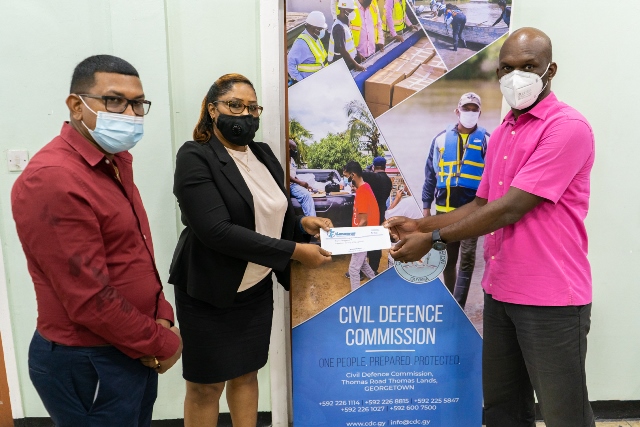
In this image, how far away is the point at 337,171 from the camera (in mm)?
2148

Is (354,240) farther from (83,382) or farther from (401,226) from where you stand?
(83,382)

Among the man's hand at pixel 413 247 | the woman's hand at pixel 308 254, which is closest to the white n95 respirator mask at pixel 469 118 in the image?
the man's hand at pixel 413 247

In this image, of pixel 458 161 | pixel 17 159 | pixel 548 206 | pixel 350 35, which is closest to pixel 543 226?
pixel 548 206

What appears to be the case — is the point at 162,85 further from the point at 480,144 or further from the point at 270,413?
the point at 270,413

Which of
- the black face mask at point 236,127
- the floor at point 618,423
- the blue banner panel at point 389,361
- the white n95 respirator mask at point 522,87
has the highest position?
the white n95 respirator mask at point 522,87

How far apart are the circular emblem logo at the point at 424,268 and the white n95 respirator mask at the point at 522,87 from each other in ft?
2.77

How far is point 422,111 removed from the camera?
2.12 m

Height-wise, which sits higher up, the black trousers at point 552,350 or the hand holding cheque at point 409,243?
the hand holding cheque at point 409,243

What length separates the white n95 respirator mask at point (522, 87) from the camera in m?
1.61

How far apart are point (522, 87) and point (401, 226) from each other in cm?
80

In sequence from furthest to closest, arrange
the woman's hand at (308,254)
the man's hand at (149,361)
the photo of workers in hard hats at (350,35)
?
the photo of workers in hard hats at (350,35)
the woman's hand at (308,254)
the man's hand at (149,361)

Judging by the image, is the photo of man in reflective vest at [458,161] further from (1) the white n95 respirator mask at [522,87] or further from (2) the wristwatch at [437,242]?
(1) the white n95 respirator mask at [522,87]

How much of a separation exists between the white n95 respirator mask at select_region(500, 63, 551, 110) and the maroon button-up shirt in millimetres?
1335

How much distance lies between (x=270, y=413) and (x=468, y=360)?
3.53ft
